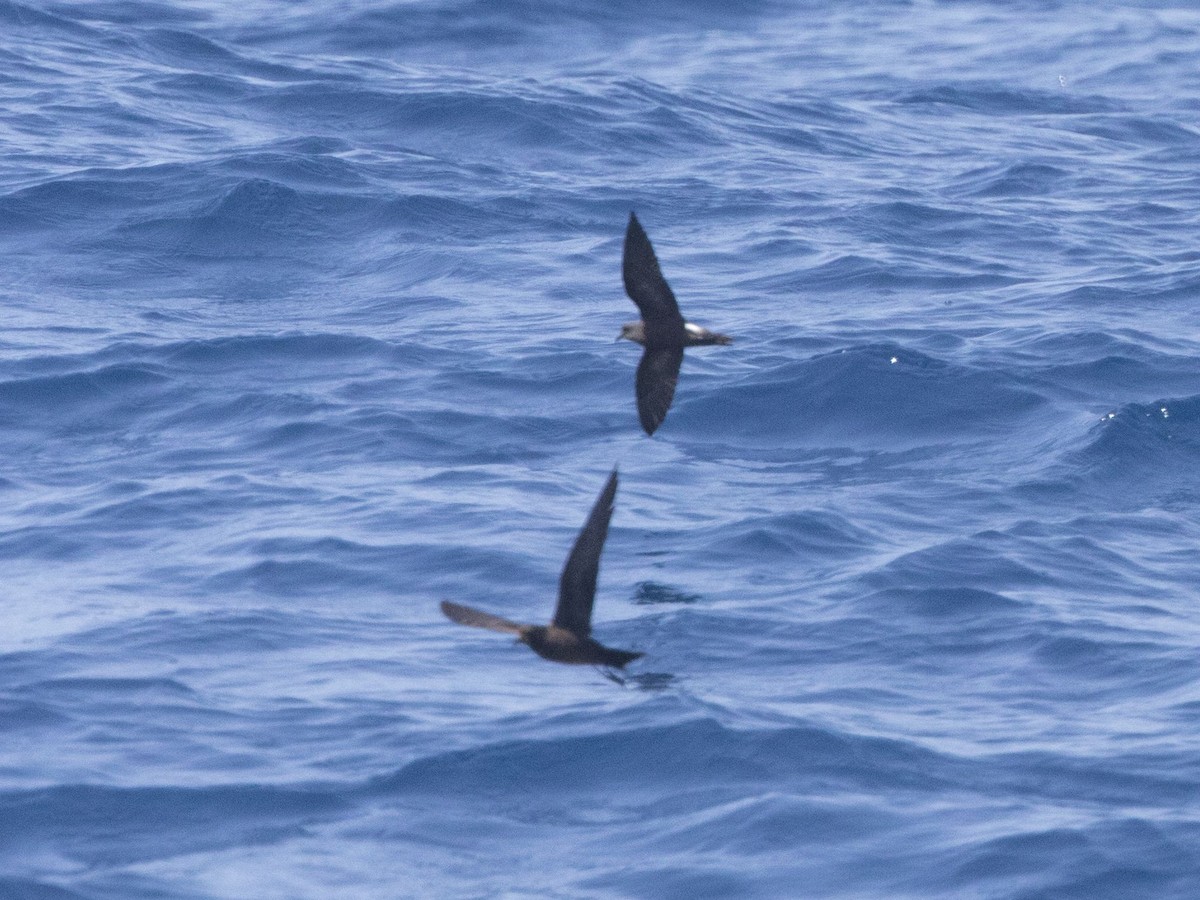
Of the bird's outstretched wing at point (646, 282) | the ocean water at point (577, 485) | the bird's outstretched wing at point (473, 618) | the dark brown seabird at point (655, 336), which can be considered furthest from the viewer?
the dark brown seabird at point (655, 336)

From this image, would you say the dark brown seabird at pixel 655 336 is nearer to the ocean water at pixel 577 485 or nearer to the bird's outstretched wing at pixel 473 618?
the ocean water at pixel 577 485

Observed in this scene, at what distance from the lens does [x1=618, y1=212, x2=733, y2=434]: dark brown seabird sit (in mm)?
10398

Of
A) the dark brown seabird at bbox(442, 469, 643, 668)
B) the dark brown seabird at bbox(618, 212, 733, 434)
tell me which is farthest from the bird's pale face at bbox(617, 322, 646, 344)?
the dark brown seabird at bbox(442, 469, 643, 668)

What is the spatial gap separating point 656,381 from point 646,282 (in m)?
0.61

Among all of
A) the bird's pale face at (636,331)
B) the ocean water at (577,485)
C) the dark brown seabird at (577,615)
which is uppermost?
the bird's pale face at (636,331)

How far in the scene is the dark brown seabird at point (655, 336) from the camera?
409 inches

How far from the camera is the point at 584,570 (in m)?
8.05

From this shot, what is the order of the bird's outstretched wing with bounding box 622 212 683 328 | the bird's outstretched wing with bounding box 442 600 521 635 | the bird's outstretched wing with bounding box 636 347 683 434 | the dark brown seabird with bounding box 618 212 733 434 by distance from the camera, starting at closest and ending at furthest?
the bird's outstretched wing with bounding box 442 600 521 635, the bird's outstretched wing with bounding box 622 212 683 328, the dark brown seabird with bounding box 618 212 733 434, the bird's outstretched wing with bounding box 636 347 683 434

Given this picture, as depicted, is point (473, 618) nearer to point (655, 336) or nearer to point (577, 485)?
point (655, 336)

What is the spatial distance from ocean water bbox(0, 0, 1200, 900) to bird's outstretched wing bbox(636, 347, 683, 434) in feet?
4.23

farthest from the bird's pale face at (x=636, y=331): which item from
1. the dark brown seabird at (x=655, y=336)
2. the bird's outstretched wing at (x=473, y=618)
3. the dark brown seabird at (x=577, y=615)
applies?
the bird's outstretched wing at (x=473, y=618)

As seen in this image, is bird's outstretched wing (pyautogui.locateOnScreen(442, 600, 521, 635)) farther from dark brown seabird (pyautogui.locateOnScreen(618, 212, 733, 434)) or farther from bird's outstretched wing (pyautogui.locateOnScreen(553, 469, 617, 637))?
dark brown seabird (pyautogui.locateOnScreen(618, 212, 733, 434))

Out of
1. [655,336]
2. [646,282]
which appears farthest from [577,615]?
[655,336]

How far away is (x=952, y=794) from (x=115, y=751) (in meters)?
4.00
